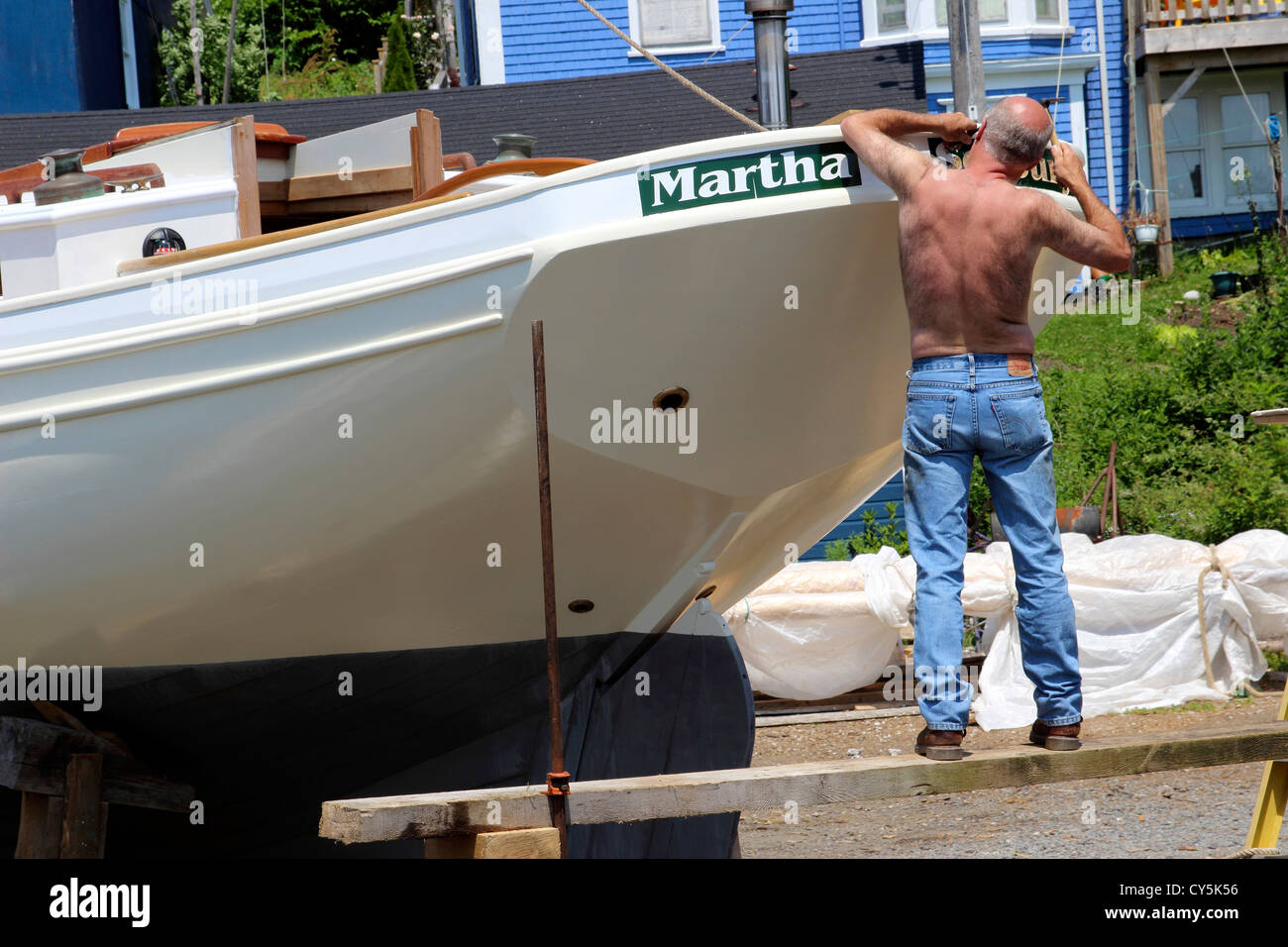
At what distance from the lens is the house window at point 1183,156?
2094 cm

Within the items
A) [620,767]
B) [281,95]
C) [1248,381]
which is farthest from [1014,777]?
[281,95]

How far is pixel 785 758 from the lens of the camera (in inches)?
325

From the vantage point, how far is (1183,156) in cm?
2100

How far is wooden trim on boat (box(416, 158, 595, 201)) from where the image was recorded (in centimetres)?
450

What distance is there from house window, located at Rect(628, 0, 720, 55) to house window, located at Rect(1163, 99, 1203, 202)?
7354 millimetres

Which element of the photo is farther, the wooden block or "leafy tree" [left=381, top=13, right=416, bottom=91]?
"leafy tree" [left=381, top=13, right=416, bottom=91]

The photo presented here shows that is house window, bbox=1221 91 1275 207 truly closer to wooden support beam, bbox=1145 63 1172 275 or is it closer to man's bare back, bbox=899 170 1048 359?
wooden support beam, bbox=1145 63 1172 275

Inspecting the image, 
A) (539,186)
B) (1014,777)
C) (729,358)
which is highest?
(539,186)

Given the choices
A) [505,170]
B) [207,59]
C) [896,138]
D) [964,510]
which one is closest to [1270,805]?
[964,510]

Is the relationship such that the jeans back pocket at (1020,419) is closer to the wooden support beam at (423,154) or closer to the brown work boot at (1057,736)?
the brown work boot at (1057,736)

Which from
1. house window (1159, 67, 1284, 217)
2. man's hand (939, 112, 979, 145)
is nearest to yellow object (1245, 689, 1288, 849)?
man's hand (939, 112, 979, 145)

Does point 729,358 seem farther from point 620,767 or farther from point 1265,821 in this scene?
point 1265,821

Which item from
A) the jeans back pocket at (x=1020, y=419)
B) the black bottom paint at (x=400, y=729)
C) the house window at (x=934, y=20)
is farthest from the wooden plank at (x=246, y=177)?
the house window at (x=934, y=20)

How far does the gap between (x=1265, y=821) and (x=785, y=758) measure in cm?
413
